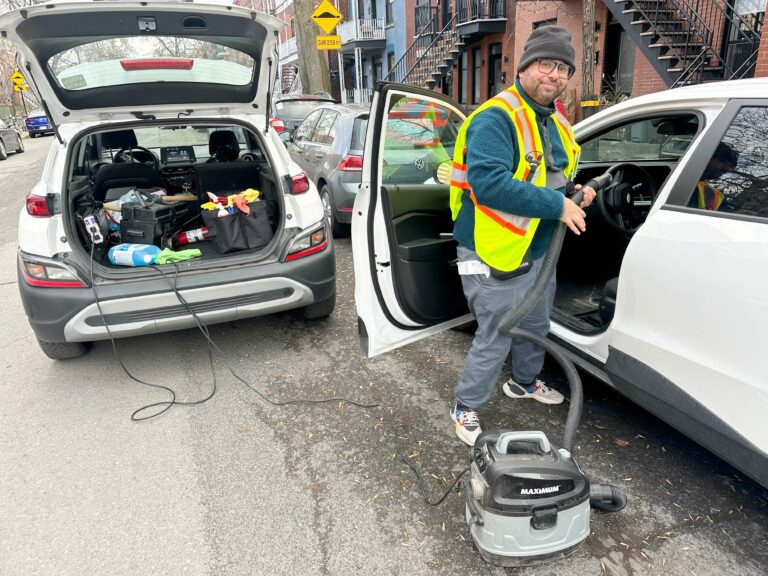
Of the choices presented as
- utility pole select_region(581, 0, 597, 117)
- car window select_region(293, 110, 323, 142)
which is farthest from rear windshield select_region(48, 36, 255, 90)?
utility pole select_region(581, 0, 597, 117)

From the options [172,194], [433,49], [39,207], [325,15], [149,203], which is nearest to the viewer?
[39,207]

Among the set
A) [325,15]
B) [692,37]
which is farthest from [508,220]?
[692,37]

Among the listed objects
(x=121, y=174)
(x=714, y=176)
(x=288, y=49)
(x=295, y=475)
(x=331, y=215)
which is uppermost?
(x=288, y=49)

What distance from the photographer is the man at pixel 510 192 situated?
2.13m

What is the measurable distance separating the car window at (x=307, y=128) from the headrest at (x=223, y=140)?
2.47m

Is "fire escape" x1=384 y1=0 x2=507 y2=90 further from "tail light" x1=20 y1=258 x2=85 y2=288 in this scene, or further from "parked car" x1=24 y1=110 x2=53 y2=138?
"parked car" x1=24 y1=110 x2=53 y2=138

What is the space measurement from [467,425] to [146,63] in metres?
3.12

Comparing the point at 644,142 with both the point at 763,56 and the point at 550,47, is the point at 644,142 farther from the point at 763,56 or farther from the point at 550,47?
the point at 763,56

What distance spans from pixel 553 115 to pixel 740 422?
4.73ft

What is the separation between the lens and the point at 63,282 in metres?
3.13

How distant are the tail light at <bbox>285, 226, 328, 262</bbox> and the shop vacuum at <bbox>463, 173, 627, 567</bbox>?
200cm

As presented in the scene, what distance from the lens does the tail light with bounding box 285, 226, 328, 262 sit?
3601 millimetres

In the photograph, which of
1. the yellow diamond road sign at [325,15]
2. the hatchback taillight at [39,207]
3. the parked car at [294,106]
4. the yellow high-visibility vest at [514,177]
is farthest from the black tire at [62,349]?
the parked car at [294,106]

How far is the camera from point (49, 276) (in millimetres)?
3119
